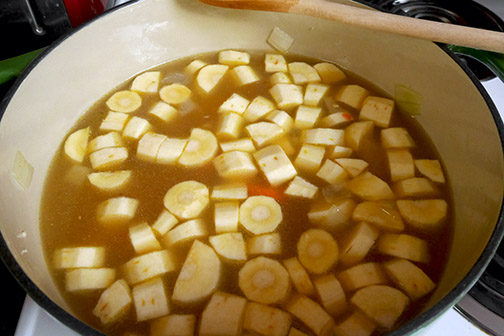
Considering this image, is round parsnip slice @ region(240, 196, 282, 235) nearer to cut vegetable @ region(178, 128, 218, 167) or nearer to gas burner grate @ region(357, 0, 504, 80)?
cut vegetable @ region(178, 128, 218, 167)

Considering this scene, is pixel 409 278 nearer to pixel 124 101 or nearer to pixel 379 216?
pixel 379 216

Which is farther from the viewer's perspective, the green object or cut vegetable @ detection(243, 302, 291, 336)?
the green object

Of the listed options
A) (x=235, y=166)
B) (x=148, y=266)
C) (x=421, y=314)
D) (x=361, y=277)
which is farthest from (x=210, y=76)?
(x=421, y=314)

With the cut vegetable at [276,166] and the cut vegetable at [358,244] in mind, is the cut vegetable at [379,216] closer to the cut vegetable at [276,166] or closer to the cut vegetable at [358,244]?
the cut vegetable at [358,244]

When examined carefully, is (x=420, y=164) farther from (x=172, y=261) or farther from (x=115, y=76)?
(x=115, y=76)

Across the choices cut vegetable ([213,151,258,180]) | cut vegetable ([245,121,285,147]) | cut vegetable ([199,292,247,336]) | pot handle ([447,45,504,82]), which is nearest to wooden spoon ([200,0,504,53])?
pot handle ([447,45,504,82])
